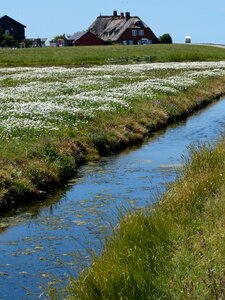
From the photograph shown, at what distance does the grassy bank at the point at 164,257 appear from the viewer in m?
7.69

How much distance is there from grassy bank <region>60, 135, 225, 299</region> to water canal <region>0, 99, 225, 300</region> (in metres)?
0.76

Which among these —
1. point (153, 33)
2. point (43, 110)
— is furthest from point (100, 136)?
point (153, 33)

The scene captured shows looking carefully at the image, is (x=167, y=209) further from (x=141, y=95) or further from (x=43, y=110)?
(x=141, y=95)

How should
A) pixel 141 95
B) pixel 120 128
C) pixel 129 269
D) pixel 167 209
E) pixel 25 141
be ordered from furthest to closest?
pixel 141 95, pixel 120 128, pixel 25 141, pixel 167 209, pixel 129 269

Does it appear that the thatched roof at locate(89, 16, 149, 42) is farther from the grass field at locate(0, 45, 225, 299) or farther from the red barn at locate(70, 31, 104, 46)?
the grass field at locate(0, 45, 225, 299)

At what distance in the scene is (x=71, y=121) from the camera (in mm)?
24781

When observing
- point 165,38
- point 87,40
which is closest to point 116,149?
point 87,40

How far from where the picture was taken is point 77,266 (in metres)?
10.5

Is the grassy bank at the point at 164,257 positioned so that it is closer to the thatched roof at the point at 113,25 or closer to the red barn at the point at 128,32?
the red barn at the point at 128,32

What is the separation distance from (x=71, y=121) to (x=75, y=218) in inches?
440

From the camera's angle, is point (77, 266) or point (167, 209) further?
point (167, 209)

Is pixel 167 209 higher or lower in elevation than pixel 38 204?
higher

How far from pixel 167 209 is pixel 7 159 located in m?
7.42

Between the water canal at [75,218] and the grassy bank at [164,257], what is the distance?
2.48ft
